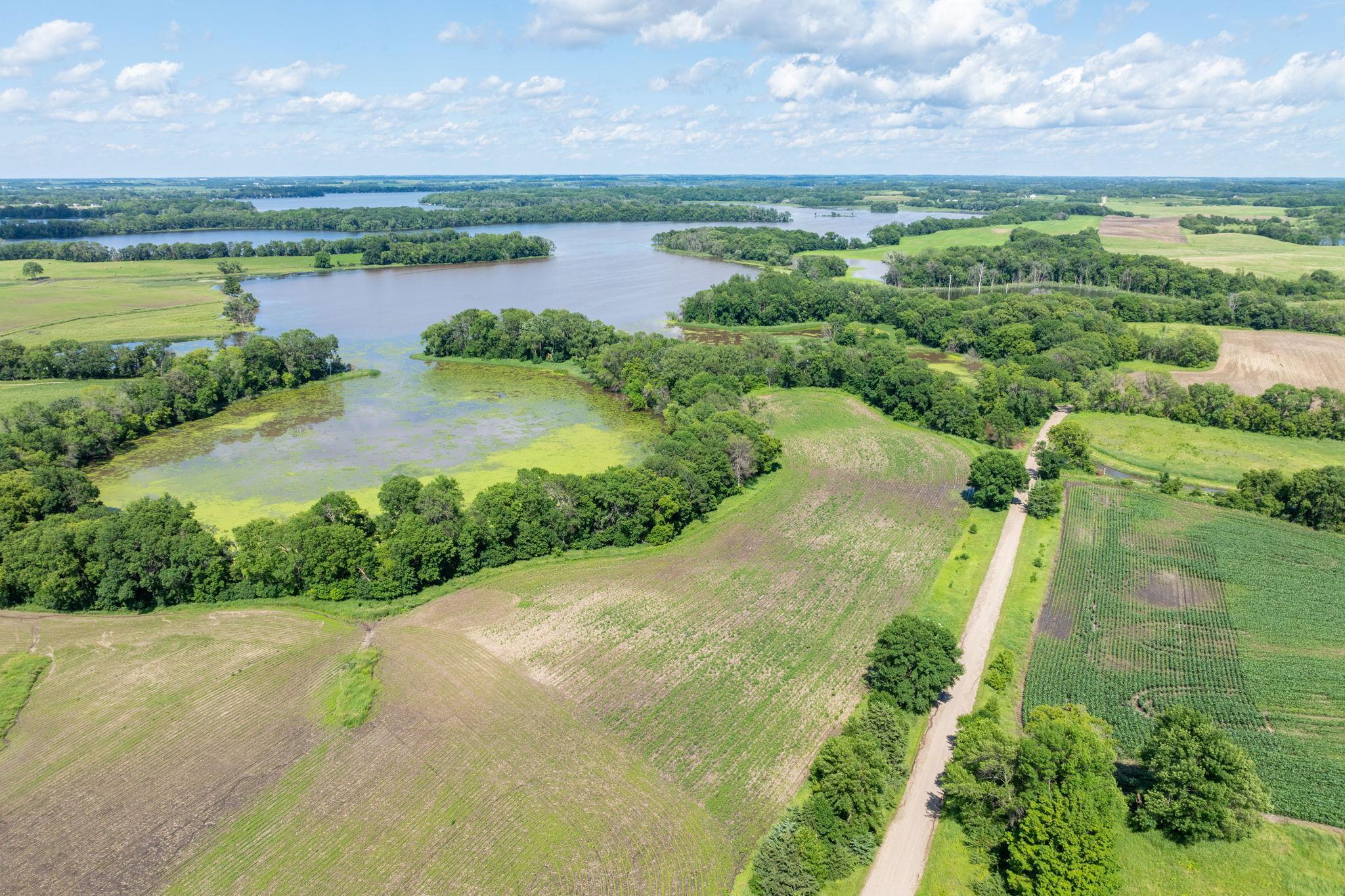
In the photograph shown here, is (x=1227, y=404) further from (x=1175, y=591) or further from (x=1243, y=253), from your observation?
(x=1243, y=253)

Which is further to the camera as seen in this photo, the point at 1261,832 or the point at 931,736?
the point at 931,736

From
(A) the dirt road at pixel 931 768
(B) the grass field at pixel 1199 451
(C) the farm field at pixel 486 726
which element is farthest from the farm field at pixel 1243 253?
(C) the farm field at pixel 486 726

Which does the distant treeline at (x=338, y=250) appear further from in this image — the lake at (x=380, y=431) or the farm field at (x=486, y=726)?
the farm field at (x=486, y=726)

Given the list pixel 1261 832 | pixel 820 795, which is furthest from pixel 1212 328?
pixel 820 795

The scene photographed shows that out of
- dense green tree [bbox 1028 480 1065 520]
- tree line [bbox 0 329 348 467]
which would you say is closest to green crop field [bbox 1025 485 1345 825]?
dense green tree [bbox 1028 480 1065 520]

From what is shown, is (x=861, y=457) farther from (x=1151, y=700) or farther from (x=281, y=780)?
(x=281, y=780)

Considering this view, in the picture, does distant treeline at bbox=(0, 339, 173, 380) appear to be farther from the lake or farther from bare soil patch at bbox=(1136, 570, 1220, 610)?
bare soil patch at bbox=(1136, 570, 1220, 610)
